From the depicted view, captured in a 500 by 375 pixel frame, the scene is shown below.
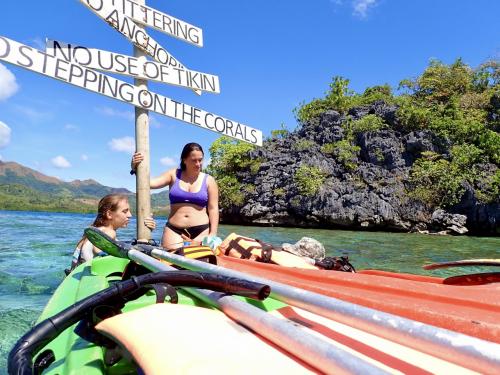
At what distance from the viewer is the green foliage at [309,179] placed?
95.9 ft

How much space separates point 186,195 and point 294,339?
308cm

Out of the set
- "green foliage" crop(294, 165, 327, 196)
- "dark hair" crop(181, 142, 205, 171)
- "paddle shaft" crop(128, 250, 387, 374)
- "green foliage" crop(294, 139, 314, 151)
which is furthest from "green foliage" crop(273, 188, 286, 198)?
"paddle shaft" crop(128, 250, 387, 374)

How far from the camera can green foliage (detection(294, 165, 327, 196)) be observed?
29.2 metres

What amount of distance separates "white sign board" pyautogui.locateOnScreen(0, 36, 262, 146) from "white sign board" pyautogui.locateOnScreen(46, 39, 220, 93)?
13 centimetres

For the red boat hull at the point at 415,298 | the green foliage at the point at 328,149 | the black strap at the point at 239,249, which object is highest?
the green foliage at the point at 328,149

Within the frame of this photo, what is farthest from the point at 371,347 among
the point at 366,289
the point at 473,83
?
the point at 473,83

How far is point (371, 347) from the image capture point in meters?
1.05

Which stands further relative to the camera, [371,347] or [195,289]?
[195,289]

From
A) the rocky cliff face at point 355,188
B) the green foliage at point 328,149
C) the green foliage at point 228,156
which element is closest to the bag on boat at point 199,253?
the rocky cliff face at point 355,188

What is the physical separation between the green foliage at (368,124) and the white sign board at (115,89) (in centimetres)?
2877

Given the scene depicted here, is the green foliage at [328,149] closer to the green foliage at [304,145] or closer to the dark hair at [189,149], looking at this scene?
the green foliage at [304,145]

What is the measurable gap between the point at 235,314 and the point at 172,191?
9.40 ft

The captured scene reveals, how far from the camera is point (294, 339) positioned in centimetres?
90

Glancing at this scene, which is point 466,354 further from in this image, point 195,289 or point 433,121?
point 433,121
